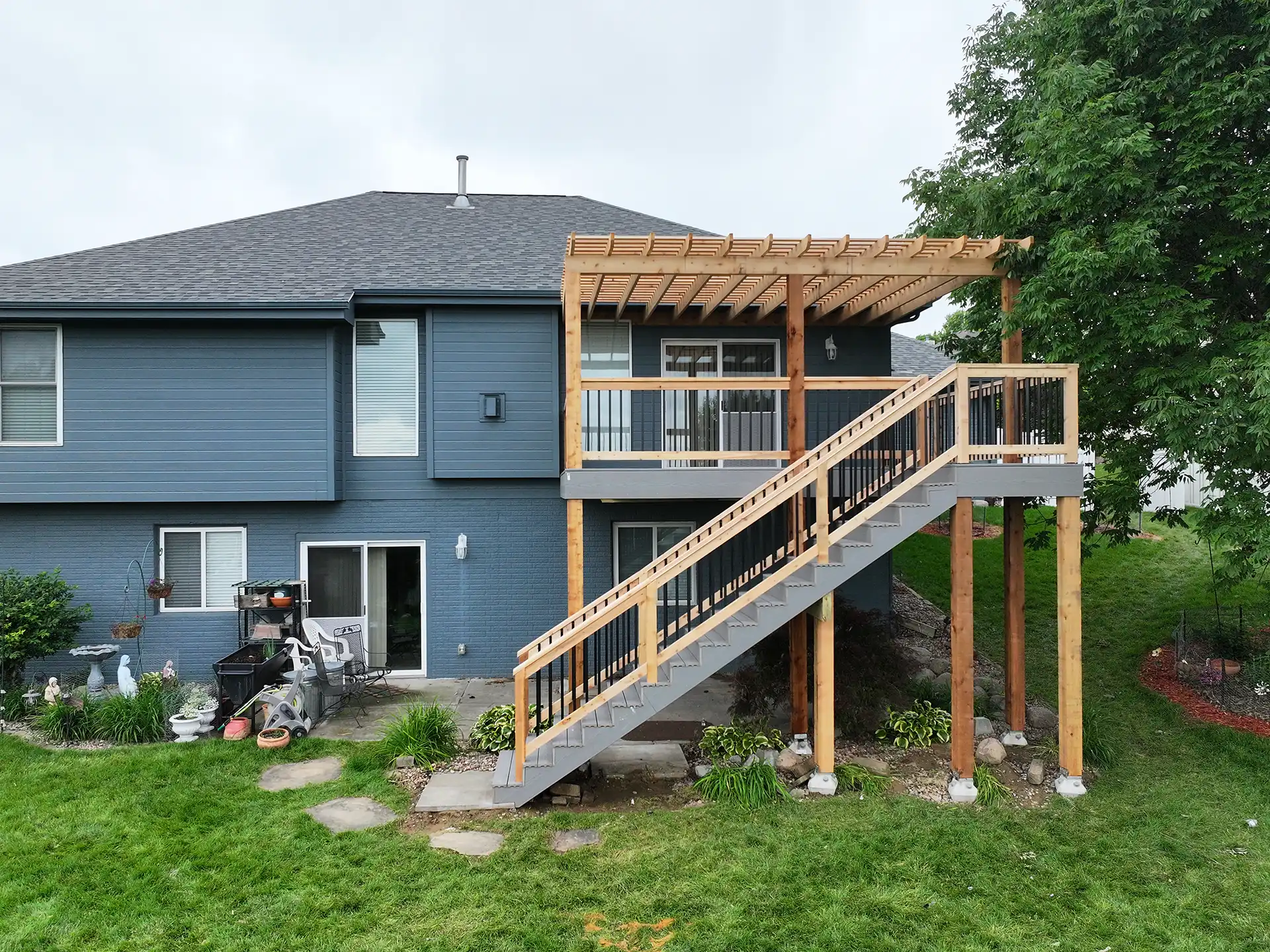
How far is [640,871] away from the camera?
5.28 meters

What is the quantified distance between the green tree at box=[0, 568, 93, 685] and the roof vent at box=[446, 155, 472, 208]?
8.40 metres

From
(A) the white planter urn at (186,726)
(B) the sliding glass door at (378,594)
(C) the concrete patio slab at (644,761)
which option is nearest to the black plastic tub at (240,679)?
(A) the white planter urn at (186,726)

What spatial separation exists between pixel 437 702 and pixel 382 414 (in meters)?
3.92

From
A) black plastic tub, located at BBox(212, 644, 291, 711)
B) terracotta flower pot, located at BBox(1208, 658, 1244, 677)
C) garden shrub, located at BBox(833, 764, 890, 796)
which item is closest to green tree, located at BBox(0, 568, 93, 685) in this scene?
black plastic tub, located at BBox(212, 644, 291, 711)

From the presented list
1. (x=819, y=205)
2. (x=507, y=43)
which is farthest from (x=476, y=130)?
(x=819, y=205)

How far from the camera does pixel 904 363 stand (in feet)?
43.9

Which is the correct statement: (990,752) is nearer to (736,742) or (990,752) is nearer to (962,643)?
(962,643)

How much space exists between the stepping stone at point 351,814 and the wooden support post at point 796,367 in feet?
15.2

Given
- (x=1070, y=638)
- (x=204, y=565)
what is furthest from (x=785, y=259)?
(x=204, y=565)

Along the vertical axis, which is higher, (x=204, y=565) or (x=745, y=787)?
(x=204, y=565)

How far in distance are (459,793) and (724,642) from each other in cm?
253

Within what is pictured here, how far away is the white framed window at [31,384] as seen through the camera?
9867 millimetres

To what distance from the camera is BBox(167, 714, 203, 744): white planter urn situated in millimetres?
7828

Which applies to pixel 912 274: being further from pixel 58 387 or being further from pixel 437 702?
pixel 58 387
